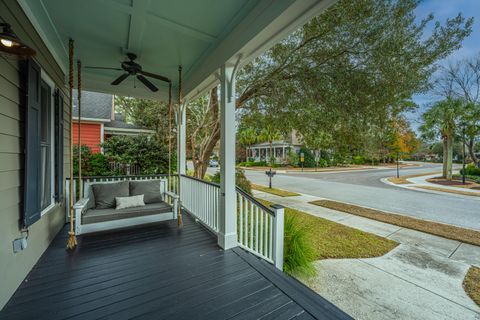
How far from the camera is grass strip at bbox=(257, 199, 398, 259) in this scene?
3803 mm

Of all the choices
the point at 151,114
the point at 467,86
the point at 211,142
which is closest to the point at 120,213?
the point at 211,142

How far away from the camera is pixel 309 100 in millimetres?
4477

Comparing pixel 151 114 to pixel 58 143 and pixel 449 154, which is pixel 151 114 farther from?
pixel 449 154

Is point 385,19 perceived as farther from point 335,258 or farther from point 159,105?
point 159,105

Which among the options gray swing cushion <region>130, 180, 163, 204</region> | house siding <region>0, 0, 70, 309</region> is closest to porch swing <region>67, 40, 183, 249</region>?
gray swing cushion <region>130, 180, 163, 204</region>

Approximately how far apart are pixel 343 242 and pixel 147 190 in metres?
4.10

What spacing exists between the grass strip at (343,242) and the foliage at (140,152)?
190 inches

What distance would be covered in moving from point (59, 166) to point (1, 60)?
6.53 feet

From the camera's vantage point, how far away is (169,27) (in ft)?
8.46

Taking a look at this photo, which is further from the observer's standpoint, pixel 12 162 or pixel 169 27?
pixel 169 27

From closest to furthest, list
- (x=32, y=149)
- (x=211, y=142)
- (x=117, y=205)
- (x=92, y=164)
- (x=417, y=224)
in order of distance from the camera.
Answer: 1. (x=32, y=149)
2. (x=117, y=205)
3. (x=417, y=224)
4. (x=92, y=164)
5. (x=211, y=142)

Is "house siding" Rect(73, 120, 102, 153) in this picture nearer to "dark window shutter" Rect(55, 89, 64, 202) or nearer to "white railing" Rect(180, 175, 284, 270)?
"dark window shutter" Rect(55, 89, 64, 202)

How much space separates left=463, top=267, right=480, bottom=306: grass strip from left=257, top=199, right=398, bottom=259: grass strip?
1.05 metres

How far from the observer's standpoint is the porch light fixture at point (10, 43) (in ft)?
4.96
